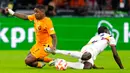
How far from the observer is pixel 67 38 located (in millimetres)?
26750

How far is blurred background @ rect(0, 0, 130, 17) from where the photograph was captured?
93.8 feet

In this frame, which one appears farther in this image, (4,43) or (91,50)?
(4,43)

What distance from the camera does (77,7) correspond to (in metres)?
29.5

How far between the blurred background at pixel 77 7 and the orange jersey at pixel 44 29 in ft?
33.8

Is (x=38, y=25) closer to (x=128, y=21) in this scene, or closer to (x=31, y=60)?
(x=31, y=60)

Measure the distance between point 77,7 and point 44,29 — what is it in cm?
1226

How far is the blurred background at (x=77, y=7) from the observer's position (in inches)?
1126

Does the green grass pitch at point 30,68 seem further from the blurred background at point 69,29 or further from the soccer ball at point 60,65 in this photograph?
the blurred background at point 69,29

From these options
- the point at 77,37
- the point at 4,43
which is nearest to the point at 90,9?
the point at 77,37

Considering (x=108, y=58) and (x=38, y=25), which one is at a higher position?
(x=38, y=25)

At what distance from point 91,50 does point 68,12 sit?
40.4 ft

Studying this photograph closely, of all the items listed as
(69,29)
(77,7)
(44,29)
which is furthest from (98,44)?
(77,7)

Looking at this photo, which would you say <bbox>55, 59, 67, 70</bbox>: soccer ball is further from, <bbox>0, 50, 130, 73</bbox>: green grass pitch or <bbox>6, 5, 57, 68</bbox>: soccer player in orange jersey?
<bbox>6, 5, 57, 68</bbox>: soccer player in orange jersey

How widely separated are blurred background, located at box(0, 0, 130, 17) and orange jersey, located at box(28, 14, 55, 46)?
10301 mm
